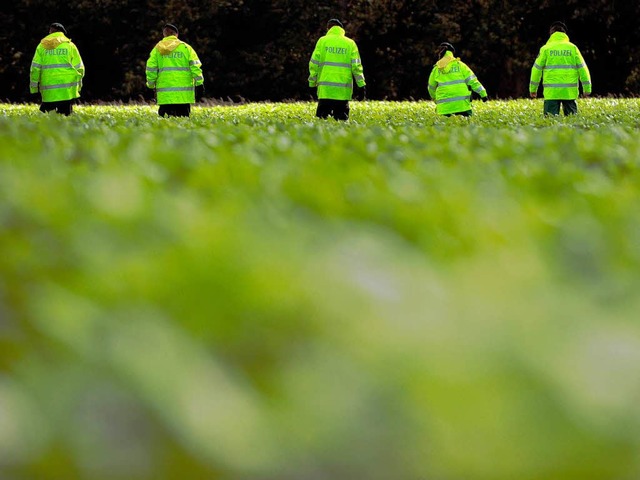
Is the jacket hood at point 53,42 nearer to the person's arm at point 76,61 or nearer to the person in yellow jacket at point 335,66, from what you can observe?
the person's arm at point 76,61

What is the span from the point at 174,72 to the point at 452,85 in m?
5.85

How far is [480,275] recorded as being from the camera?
1.59 m

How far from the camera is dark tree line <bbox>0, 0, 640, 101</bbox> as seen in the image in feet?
133

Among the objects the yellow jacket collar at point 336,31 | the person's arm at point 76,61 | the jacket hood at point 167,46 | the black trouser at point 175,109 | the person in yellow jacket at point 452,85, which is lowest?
the black trouser at point 175,109

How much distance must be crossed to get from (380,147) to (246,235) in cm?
379

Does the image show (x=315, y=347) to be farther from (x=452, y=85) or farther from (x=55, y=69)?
(x=452, y=85)

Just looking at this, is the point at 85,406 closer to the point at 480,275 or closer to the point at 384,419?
the point at 384,419

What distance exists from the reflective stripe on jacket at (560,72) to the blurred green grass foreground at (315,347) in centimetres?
1777

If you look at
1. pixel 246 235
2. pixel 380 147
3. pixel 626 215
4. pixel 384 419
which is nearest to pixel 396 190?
pixel 626 215

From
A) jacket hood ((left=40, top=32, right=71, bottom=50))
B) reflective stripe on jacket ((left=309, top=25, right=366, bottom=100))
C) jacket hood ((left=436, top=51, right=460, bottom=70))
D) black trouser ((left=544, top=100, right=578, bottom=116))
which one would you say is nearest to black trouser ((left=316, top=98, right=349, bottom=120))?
reflective stripe on jacket ((left=309, top=25, right=366, bottom=100))

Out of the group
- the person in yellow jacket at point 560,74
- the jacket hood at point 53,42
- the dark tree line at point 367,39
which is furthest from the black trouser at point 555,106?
the dark tree line at point 367,39

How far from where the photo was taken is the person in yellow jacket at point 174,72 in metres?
17.8

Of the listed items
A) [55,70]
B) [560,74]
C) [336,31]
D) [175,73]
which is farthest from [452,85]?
[55,70]

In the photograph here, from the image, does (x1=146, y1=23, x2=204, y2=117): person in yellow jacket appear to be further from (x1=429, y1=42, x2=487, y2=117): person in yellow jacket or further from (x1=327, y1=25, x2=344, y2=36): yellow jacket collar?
(x1=429, y1=42, x2=487, y2=117): person in yellow jacket
